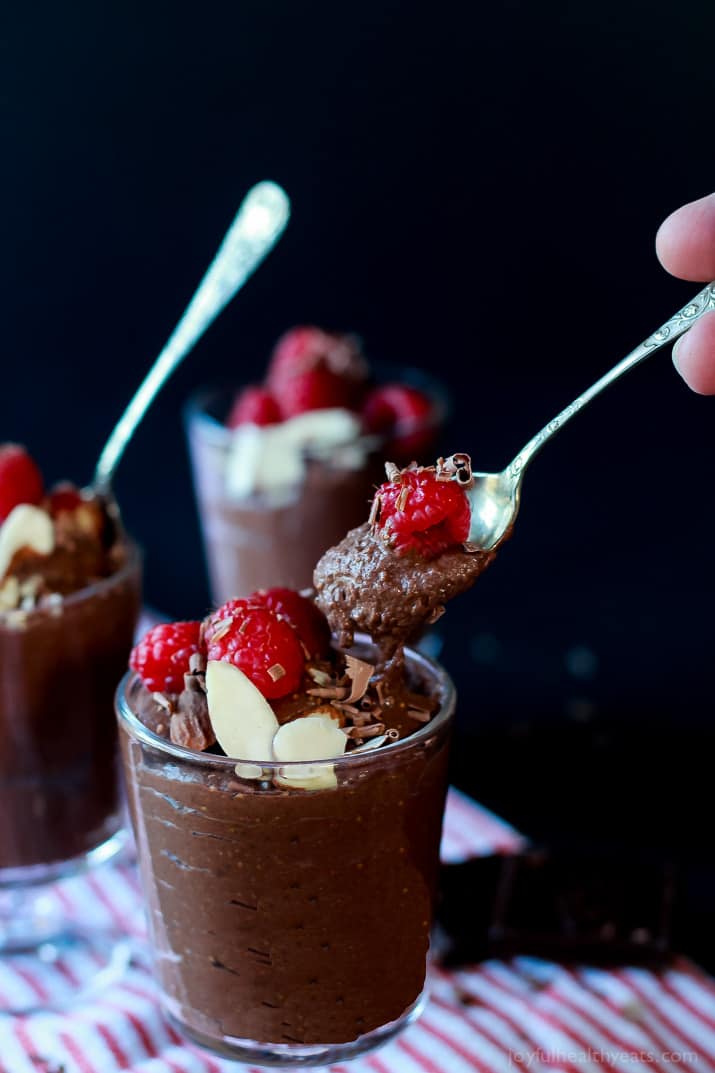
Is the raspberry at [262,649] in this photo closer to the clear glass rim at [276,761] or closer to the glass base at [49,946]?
the clear glass rim at [276,761]

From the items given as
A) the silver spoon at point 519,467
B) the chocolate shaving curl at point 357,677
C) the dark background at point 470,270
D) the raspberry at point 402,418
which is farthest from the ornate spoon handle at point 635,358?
the dark background at point 470,270

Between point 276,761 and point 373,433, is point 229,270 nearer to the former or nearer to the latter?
point 373,433

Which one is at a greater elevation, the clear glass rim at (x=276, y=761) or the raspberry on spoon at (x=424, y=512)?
the raspberry on spoon at (x=424, y=512)

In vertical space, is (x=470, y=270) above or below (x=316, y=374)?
above

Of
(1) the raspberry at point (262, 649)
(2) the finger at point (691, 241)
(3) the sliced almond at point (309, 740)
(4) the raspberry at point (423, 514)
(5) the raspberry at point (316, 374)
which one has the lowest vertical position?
(3) the sliced almond at point (309, 740)

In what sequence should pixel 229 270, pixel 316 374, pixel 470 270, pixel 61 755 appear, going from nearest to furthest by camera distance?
pixel 61 755
pixel 229 270
pixel 316 374
pixel 470 270

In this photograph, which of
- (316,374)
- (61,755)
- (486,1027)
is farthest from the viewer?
(316,374)

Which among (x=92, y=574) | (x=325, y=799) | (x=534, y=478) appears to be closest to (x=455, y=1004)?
(x=325, y=799)

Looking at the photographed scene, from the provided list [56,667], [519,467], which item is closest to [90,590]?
[56,667]
